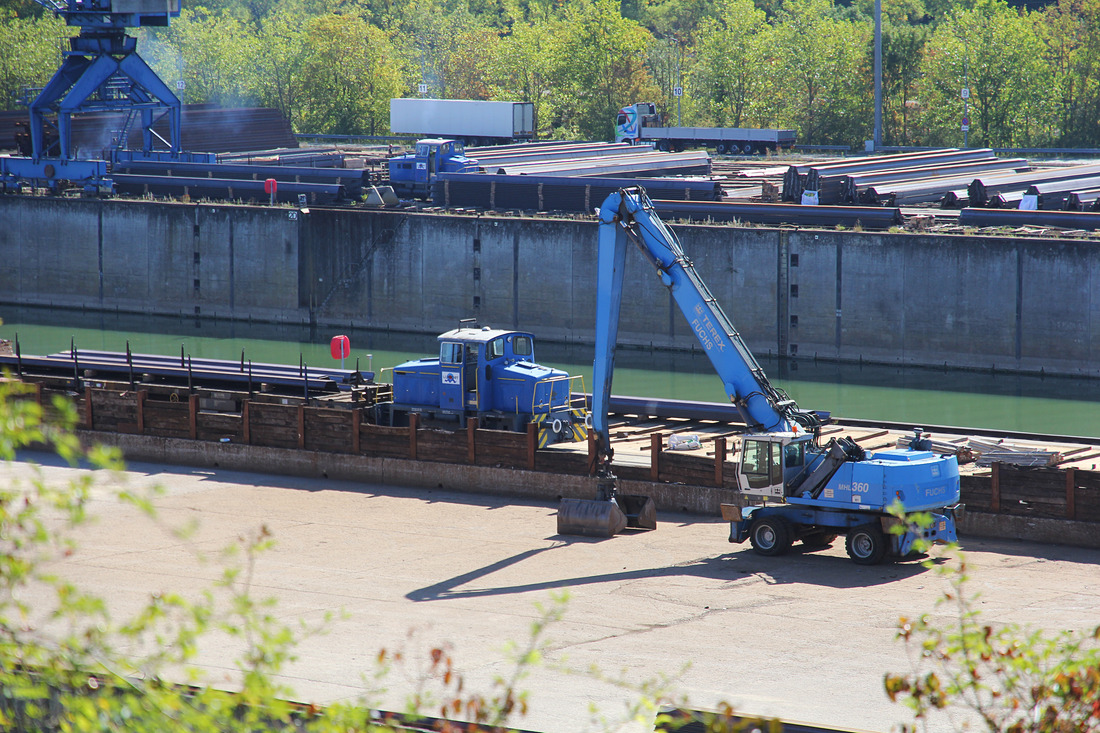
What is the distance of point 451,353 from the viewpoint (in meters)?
26.0

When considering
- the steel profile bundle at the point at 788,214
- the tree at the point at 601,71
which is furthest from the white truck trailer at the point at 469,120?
the steel profile bundle at the point at 788,214

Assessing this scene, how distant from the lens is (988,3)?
277 feet

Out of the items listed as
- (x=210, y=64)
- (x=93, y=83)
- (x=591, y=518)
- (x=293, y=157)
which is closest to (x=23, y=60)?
(x=210, y=64)

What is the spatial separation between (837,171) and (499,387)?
3274 centimetres

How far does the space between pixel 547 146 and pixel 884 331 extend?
3579 cm

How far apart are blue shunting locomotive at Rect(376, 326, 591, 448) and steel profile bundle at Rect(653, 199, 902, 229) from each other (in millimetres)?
22049

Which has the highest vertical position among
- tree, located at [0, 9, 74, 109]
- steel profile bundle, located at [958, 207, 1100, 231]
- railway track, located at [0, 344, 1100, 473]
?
tree, located at [0, 9, 74, 109]

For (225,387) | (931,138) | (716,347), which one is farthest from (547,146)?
(716,347)

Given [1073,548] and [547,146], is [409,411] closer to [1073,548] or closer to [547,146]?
[1073,548]

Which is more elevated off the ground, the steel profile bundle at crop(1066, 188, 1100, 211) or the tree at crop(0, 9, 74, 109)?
the tree at crop(0, 9, 74, 109)

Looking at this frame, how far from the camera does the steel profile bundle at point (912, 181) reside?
168 ft

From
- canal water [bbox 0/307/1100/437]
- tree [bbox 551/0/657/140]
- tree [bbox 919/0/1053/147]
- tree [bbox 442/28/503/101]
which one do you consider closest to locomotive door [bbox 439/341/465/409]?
canal water [bbox 0/307/1100/437]

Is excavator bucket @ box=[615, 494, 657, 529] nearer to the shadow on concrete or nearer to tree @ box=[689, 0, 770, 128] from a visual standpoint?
the shadow on concrete

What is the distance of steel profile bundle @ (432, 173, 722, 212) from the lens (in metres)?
52.2
